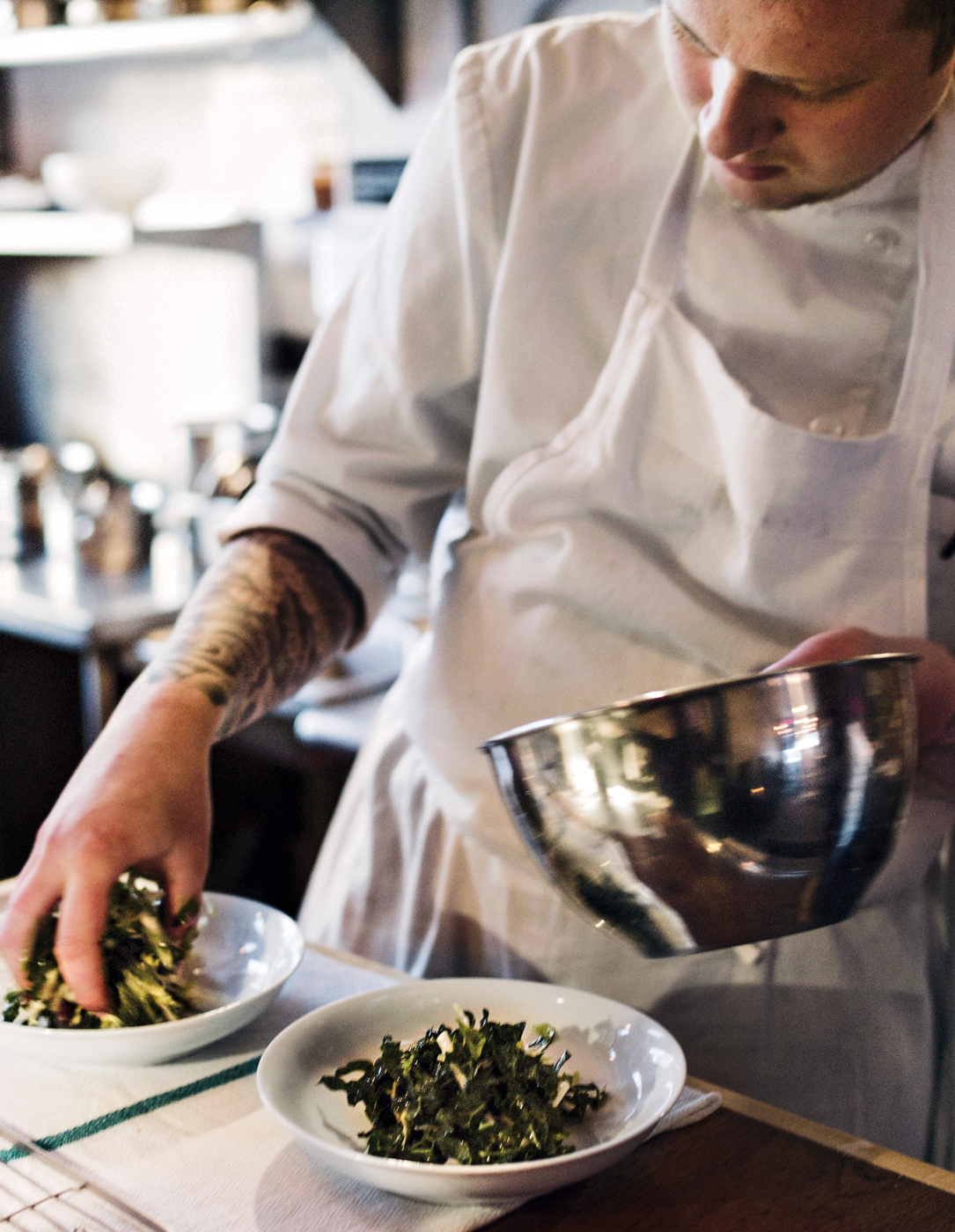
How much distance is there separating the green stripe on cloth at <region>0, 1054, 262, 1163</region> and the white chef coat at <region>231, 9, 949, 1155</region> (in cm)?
31

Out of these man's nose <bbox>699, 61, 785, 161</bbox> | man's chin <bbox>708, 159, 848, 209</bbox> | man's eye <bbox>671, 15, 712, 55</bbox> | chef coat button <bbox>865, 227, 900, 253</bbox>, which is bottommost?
chef coat button <bbox>865, 227, 900, 253</bbox>

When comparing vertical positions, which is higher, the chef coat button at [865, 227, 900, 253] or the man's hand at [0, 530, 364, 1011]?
the chef coat button at [865, 227, 900, 253]

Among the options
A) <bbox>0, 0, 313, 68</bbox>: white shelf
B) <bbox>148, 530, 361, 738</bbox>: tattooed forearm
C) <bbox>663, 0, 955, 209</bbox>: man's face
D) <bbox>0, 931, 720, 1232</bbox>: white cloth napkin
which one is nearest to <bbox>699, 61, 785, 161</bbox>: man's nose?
<bbox>663, 0, 955, 209</bbox>: man's face

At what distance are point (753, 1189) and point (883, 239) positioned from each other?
2.13ft

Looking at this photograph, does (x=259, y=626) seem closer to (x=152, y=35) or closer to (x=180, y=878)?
(x=180, y=878)

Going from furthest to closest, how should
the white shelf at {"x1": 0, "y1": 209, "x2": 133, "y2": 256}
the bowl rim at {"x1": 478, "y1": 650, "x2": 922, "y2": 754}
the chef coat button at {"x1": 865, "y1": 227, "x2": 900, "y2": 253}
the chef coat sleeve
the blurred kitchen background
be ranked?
1. the white shelf at {"x1": 0, "y1": 209, "x2": 133, "y2": 256}
2. the blurred kitchen background
3. the chef coat sleeve
4. the chef coat button at {"x1": 865, "y1": 227, "x2": 900, "y2": 253}
5. the bowl rim at {"x1": 478, "y1": 650, "x2": 922, "y2": 754}

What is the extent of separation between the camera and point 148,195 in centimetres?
265

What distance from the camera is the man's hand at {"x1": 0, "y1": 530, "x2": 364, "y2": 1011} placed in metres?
0.78

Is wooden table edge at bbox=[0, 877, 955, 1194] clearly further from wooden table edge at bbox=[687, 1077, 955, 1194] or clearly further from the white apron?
the white apron

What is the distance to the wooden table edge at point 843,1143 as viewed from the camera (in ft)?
2.32

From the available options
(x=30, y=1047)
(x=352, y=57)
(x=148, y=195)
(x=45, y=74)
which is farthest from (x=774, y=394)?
(x=45, y=74)

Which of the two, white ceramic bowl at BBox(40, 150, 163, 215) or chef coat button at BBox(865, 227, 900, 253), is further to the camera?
white ceramic bowl at BBox(40, 150, 163, 215)

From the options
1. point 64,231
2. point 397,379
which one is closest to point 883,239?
point 397,379

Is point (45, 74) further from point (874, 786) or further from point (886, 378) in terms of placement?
point (874, 786)
